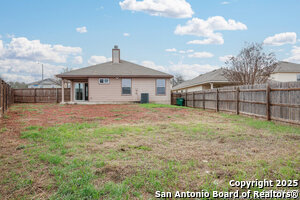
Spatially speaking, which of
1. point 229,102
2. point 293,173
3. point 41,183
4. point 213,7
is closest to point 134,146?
point 41,183

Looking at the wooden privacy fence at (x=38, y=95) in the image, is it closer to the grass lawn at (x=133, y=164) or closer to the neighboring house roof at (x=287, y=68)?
the grass lawn at (x=133, y=164)

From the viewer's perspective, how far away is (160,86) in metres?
19.4

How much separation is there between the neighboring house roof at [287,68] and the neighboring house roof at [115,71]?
1512 cm

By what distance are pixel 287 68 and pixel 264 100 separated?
21080mm

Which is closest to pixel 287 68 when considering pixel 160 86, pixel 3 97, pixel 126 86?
pixel 160 86

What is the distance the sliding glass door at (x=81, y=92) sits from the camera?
66.3ft

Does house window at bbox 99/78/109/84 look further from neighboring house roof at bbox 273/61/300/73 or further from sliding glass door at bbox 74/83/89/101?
neighboring house roof at bbox 273/61/300/73

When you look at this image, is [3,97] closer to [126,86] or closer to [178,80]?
[126,86]

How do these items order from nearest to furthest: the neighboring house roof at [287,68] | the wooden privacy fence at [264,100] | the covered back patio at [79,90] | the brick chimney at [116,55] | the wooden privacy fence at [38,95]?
the wooden privacy fence at [264,100] → the covered back patio at [79,90] → the brick chimney at [116,55] → the wooden privacy fence at [38,95] → the neighboring house roof at [287,68]

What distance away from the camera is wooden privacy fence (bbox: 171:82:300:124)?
23.1 ft

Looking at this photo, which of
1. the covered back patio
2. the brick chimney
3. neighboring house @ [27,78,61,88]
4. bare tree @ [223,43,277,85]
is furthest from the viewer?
neighboring house @ [27,78,61,88]

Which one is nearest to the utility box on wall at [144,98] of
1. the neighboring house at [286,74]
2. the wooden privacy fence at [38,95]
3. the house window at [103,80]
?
the house window at [103,80]

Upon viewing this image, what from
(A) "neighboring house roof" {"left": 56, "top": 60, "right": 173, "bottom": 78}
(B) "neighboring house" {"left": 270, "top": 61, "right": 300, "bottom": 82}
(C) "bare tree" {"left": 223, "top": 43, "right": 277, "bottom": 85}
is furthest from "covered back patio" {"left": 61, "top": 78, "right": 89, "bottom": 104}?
(B) "neighboring house" {"left": 270, "top": 61, "right": 300, "bottom": 82}

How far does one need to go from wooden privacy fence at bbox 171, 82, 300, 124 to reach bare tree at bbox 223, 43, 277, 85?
431 centimetres
